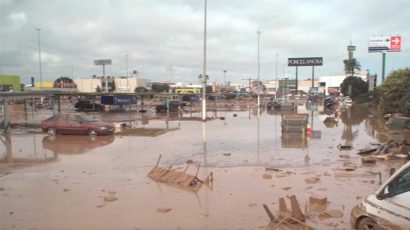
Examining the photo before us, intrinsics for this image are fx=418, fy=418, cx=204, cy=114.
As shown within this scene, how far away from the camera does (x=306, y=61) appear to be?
322 feet

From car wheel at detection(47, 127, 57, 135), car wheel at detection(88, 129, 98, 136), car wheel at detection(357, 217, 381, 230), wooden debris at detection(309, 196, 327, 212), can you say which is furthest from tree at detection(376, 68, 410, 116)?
car wheel at detection(357, 217, 381, 230)

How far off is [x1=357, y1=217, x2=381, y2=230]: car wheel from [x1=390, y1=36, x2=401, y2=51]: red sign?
8227cm

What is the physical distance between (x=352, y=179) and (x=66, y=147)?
1443 cm

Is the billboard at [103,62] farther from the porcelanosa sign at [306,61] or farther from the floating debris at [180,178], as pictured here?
the floating debris at [180,178]

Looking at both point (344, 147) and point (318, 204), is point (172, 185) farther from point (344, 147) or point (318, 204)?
point (344, 147)

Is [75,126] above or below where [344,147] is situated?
above

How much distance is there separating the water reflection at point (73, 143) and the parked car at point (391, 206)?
15.5 m

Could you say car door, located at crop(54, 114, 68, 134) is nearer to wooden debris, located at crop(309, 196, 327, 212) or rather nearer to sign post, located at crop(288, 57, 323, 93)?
wooden debris, located at crop(309, 196, 327, 212)

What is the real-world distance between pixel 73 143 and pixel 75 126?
3538 millimetres

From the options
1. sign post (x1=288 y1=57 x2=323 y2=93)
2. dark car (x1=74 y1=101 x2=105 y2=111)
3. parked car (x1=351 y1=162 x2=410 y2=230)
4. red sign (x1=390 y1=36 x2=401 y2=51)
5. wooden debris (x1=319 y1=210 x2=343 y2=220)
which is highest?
red sign (x1=390 y1=36 x2=401 y2=51)

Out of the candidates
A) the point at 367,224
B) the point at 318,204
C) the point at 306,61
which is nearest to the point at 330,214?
the point at 318,204

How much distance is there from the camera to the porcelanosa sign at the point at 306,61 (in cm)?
9456

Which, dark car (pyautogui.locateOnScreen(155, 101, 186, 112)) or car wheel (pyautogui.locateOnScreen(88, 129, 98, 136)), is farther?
dark car (pyautogui.locateOnScreen(155, 101, 186, 112))

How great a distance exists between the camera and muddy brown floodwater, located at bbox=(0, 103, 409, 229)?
9.22 metres
